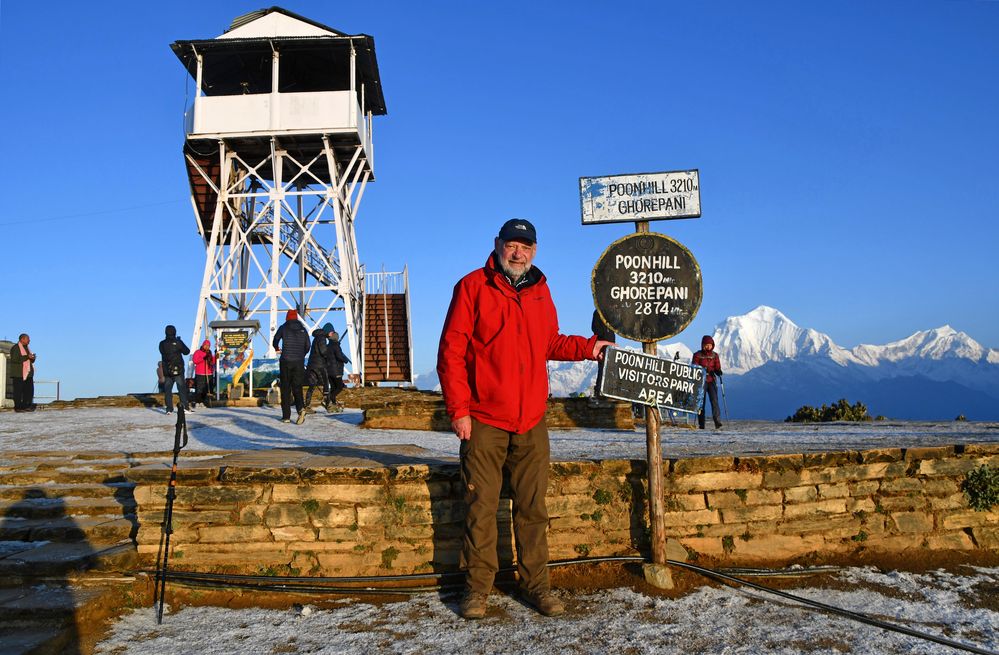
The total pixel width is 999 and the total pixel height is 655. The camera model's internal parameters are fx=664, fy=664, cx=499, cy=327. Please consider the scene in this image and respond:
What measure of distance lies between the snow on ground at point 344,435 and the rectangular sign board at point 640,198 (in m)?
2.88

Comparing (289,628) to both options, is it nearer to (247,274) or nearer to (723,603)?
(723,603)

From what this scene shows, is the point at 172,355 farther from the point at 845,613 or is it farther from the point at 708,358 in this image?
the point at 845,613

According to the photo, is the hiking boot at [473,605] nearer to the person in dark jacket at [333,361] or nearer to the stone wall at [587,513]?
the stone wall at [587,513]

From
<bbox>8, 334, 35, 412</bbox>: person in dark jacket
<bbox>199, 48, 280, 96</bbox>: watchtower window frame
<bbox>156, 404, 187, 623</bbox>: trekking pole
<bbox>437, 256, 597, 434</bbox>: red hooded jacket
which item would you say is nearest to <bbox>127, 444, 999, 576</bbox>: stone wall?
<bbox>156, 404, 187, 623</bbox>: trekking pole

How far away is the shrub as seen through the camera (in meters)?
5.28

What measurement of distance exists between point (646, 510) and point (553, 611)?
1.22 m

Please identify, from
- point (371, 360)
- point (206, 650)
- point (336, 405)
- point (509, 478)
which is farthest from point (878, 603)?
point (371, 360)

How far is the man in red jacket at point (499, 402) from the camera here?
13.3ft

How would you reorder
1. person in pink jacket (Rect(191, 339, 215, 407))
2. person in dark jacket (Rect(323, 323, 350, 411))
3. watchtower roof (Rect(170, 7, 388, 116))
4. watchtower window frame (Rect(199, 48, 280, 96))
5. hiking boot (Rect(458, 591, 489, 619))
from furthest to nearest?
watchtower window frame (Rect(199, 48, 280, 96)), watchtower roof (Rect(170, 7, 388, 116)), person in pink jacket (Rect(191, 339, 215, 407)), person in dark jacket (Rect(323, 323, 350, 411)), hiking boot (Rect(458, 591, 489, 619))

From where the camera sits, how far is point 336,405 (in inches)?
581

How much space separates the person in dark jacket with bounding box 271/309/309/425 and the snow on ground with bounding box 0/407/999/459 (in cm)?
45

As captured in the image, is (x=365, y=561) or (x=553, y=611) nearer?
(x=553, y=611)

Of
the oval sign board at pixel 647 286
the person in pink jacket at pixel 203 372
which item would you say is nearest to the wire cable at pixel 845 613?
the oval sign board at pixel 647 286

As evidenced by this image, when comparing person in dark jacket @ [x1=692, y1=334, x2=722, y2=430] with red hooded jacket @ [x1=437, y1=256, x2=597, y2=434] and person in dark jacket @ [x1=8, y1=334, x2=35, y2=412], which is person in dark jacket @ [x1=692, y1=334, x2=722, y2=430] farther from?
person in dark jacket @ [x1=8, y1=334, x2=35, y2=412]
